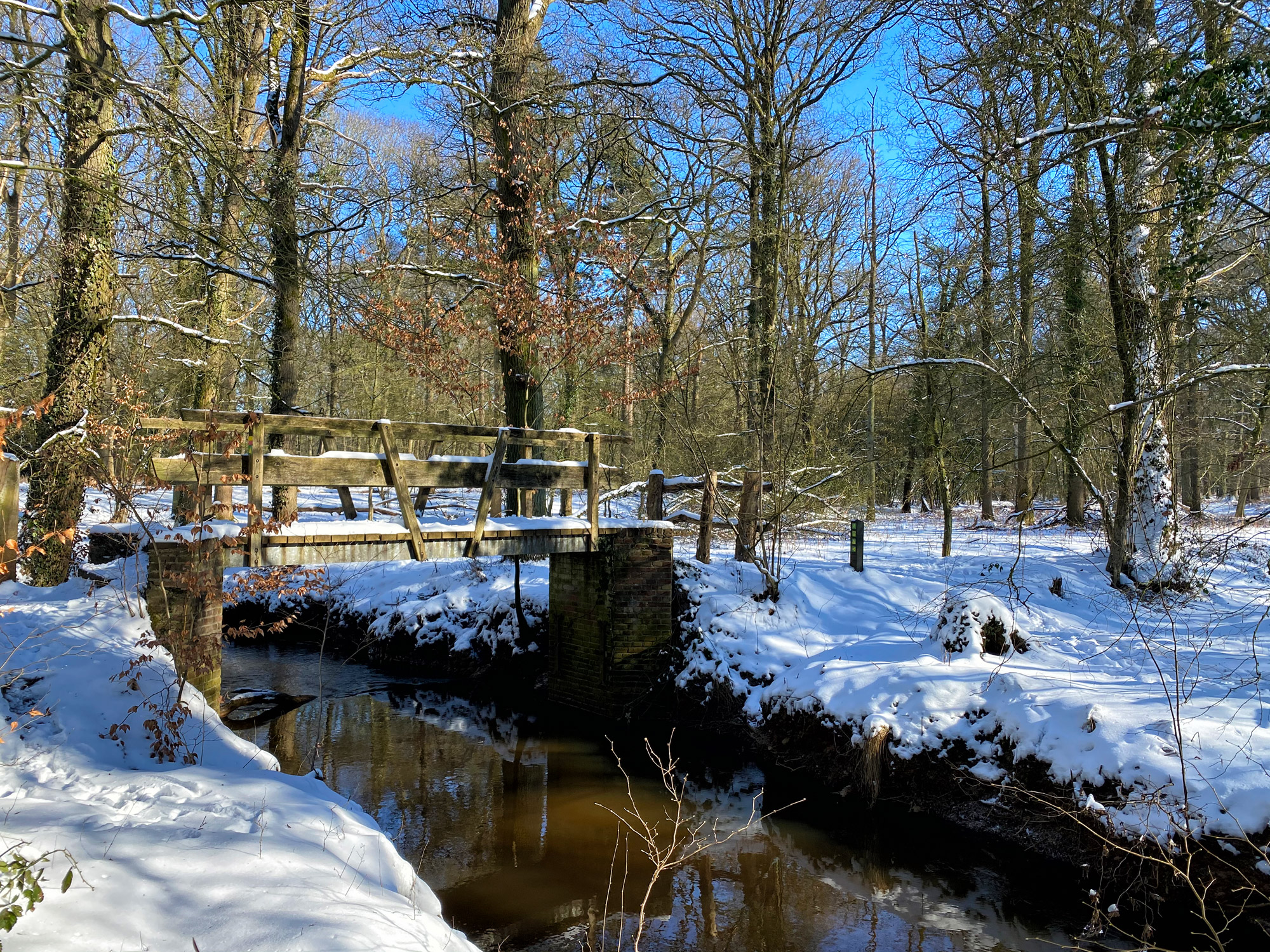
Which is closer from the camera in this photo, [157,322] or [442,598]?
[157,322]

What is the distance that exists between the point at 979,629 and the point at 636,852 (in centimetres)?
496

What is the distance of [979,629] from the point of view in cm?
934

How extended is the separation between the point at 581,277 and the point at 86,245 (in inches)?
301

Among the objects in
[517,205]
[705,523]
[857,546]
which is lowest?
[857,546]

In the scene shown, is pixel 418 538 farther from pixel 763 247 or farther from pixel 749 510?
pixel 763 247

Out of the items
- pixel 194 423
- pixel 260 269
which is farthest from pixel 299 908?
pixel 260 269

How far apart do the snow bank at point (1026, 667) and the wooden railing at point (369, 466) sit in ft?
9.68

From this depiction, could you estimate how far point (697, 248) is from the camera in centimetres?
1509

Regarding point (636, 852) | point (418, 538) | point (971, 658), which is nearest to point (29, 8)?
point (418, 538)

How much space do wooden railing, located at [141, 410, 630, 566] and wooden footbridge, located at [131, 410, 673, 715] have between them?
0.05 feet

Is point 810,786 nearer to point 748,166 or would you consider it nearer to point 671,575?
point 671,575

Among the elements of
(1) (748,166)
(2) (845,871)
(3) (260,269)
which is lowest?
(2) (845,871)

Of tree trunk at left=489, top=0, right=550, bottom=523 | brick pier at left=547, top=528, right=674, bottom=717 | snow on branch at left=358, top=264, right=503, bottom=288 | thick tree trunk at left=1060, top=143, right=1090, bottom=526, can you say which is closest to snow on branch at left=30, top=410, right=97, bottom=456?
snow on branch at left=358, top=264, right=503, bottom=288

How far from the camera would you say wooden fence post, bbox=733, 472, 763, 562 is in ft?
38.8
